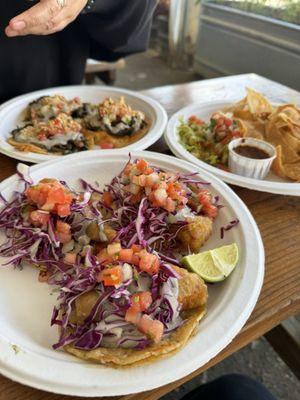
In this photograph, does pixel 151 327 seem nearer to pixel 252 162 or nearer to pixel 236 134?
pixel 252 162

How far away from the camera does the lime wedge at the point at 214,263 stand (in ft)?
3.64

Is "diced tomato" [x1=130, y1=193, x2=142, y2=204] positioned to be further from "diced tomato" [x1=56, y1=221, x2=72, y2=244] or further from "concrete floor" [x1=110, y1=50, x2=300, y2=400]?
"concrete floor" [x1=110, y1=50, x2=300, y2=400]

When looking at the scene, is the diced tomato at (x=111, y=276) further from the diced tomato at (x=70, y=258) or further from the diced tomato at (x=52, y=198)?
the diced tomato at (x=52, y=198)

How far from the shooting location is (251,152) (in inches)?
67.0

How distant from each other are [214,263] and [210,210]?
26 centimetres

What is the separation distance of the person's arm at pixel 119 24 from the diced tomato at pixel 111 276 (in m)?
1.41

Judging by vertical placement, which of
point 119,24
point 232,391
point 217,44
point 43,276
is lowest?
point 232,391

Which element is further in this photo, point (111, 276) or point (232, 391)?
point (232, 391)

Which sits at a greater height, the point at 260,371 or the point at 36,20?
the point at 36,20

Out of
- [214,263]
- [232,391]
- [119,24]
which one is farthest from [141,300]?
[119,24]

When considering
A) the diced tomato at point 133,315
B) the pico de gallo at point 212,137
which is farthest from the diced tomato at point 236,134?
the diced tomato at point 133,315

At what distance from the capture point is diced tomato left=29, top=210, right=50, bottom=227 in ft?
4.10

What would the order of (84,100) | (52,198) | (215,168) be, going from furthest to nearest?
(84,100)
(215,168)
(52,198)

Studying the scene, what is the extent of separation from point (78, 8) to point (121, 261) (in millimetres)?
1075
